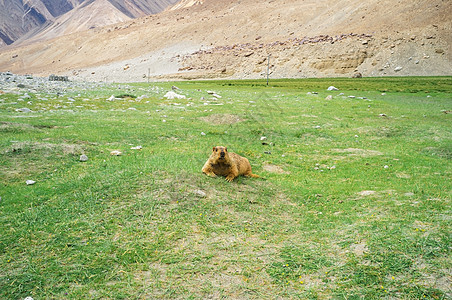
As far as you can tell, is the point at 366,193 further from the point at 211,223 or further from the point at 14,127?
the point at 14,127

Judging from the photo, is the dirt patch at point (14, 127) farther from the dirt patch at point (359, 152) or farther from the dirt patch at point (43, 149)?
the dirt patch at point (359, 152)

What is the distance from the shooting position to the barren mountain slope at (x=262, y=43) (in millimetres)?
63831

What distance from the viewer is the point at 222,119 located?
15.8 m

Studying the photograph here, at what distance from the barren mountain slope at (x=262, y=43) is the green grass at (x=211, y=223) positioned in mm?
62515

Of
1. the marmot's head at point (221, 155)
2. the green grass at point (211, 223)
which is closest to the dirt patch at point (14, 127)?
the green grass at point (211, 223)

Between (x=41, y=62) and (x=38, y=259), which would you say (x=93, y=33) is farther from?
(x=38, y=259)

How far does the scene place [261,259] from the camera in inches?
176

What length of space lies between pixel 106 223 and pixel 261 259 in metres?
2.65

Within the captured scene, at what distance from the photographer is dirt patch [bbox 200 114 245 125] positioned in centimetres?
1527

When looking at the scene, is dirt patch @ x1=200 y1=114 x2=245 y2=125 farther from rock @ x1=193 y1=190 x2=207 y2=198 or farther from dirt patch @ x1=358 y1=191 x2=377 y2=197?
rock @ x1=193 y1=190 x2=207 y2=198

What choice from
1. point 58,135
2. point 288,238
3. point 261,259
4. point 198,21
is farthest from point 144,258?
point 198,21

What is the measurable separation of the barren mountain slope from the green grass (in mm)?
62515

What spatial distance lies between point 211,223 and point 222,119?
10887mm

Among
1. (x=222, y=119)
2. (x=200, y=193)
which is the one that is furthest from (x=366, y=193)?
(x=222, y=119)
